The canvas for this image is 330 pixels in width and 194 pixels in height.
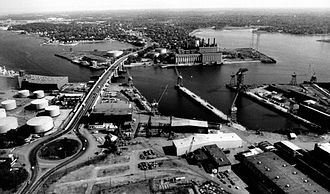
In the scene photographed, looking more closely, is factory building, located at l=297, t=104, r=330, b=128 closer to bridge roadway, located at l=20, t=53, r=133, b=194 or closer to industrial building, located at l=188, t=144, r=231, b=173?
industrial building, located at l=188, t=144, r=231, b=173

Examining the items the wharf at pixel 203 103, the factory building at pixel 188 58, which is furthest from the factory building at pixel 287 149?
the factory building at pixel 188 58

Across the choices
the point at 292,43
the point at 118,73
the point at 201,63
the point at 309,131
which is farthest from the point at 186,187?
the point at 292,43

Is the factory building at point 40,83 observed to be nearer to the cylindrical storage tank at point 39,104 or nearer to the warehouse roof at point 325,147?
the cylindrical storage tank at point 39,104

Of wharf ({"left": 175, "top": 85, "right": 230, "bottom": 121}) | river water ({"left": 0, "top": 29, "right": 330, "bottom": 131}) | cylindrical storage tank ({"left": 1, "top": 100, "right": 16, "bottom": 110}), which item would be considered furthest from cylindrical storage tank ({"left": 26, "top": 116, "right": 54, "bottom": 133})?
wharf ({"left": 175, "top": 85, "right": 230, "bottom": 121})

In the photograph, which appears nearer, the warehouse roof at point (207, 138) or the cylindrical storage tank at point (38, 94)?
the warehouse roof at point (207, 138)

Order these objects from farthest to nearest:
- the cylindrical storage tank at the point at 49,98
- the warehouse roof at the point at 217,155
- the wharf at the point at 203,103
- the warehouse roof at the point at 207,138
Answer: the cylindrical storage tank at the point at 49,98 → the wharf at the point at 203,103 → the warehouse roof at the point at 207,138 → the warehouse roof at the point at 217,155

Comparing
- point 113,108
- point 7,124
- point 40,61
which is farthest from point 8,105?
point 40,61

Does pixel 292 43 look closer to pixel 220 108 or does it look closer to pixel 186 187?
pixel 220 108
